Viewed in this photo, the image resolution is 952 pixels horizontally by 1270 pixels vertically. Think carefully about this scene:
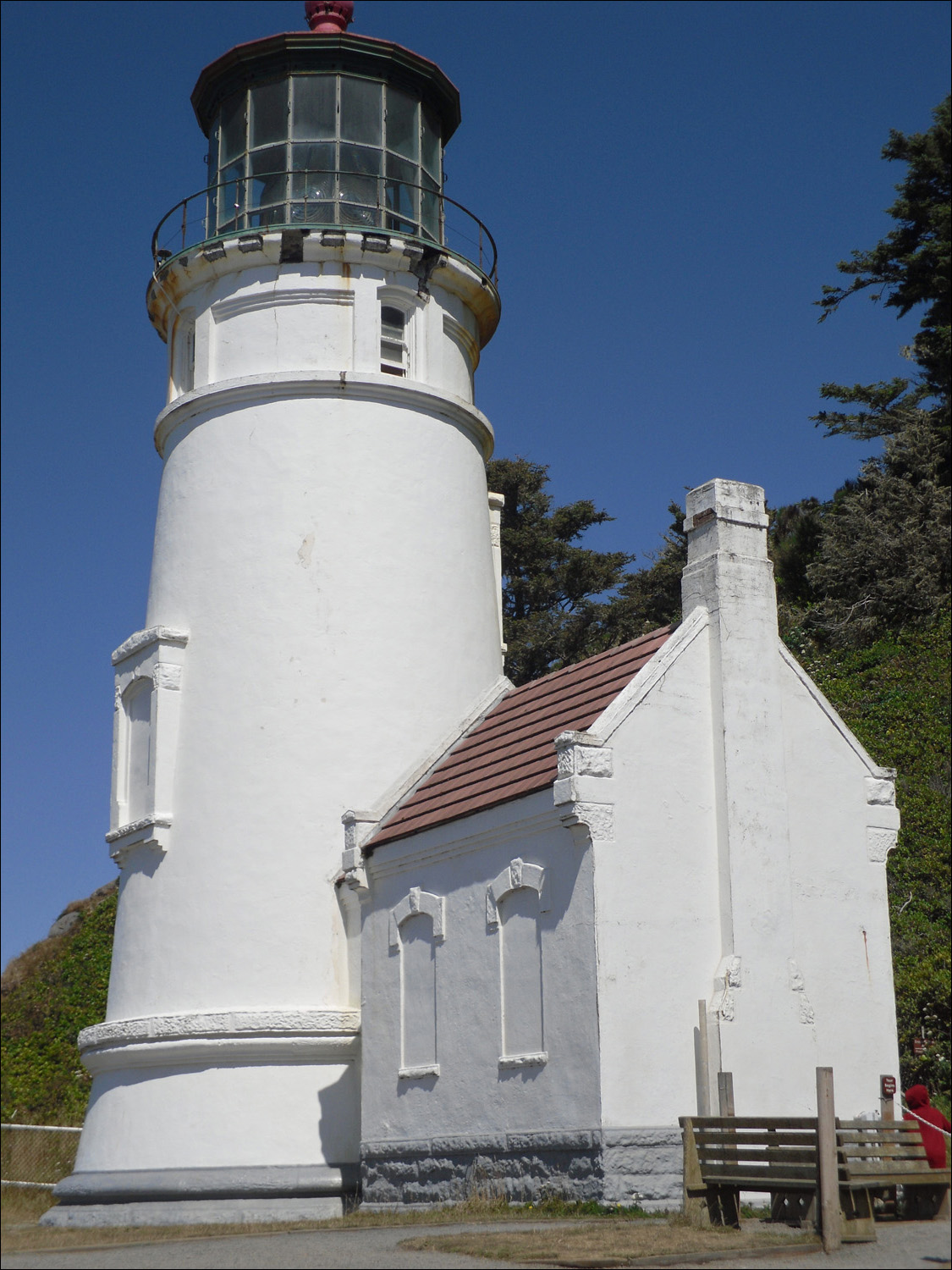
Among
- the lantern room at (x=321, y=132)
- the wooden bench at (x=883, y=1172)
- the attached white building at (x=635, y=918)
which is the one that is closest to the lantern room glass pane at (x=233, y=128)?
the lantern room at (x=321, y=132)

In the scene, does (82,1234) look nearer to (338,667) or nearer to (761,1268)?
(338,667)

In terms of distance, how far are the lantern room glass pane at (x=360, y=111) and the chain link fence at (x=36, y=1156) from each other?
13.8m

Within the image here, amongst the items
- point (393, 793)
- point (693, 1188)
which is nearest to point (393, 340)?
point (393, 793)

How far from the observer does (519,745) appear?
51.2ft

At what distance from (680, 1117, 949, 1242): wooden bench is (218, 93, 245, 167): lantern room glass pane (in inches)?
556

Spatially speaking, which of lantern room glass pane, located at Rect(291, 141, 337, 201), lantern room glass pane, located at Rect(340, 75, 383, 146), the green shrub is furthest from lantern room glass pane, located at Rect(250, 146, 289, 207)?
the green shrub

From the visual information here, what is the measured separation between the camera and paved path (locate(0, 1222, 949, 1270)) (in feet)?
31.2

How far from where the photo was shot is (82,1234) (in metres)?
14.5

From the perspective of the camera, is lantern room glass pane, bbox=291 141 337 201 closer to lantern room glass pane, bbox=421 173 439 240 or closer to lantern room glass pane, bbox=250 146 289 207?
lantern room glass pane, bbox=250 146 289 207

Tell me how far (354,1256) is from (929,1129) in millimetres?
5106

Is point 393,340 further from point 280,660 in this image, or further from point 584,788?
point 584,788

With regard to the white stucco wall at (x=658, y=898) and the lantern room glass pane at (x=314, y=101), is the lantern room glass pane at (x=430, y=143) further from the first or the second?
the white stucco wall at (x=658, y=898)

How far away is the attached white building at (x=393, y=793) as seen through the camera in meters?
13.5

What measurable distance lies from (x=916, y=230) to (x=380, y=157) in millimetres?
14538
